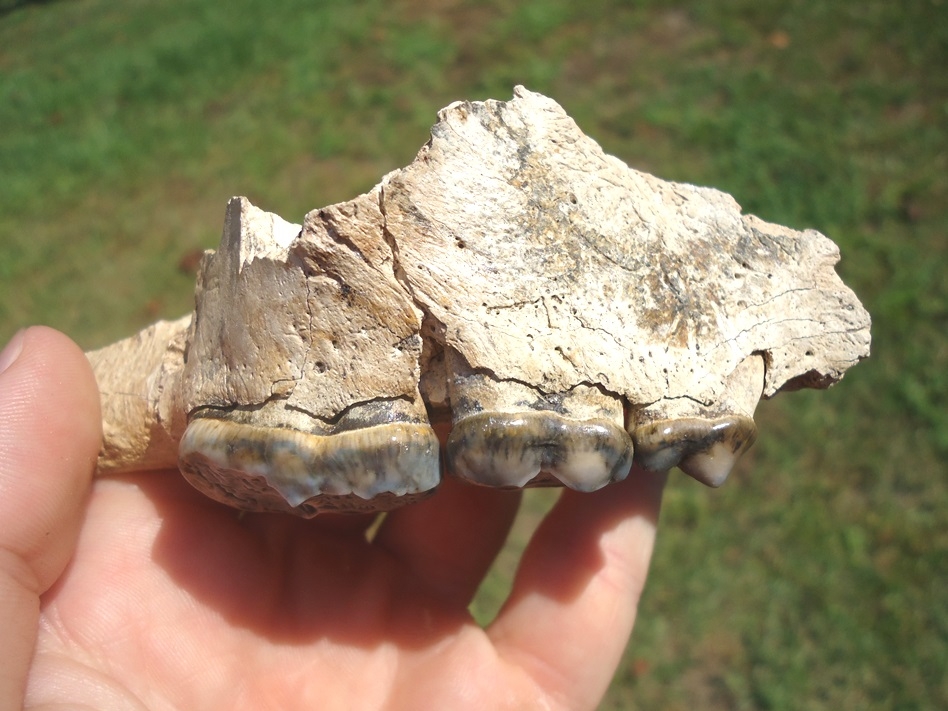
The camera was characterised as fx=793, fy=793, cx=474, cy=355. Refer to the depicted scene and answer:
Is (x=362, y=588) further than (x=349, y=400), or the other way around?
(x=362, y=588)

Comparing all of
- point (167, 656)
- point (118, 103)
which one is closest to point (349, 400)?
point (167, 656)

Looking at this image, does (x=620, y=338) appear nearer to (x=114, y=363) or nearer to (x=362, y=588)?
(x=362, y=588)

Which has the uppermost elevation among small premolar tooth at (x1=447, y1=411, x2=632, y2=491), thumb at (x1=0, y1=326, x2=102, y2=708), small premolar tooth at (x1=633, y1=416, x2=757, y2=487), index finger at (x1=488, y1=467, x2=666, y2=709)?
small premolar tooth at (x1=447, y1=411, x2=632, y2=491)

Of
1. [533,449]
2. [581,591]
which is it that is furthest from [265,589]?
[533,449]

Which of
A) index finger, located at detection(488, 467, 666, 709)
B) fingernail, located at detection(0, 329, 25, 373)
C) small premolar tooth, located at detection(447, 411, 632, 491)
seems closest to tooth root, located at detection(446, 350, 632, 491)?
small premolar tooth, located at detection(447, 411, 632, 491)

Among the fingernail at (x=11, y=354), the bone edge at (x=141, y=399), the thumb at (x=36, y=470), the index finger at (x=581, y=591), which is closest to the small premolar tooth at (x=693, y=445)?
the index finger at (x=581, y=591)

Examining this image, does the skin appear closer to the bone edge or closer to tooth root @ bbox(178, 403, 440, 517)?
the bone edge

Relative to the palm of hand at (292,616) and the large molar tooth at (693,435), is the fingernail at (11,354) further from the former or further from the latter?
the large molar tooth at (693,435)
